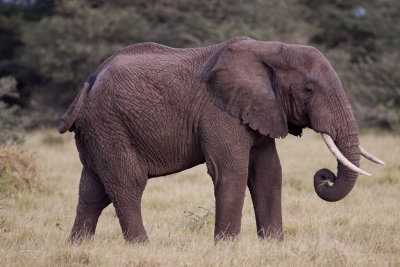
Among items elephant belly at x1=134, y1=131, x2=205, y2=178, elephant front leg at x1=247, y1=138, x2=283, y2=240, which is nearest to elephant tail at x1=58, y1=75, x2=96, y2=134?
elephant belly at x1=134, y1=131, x2=205, y2=178

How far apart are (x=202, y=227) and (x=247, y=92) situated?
187 centimetres

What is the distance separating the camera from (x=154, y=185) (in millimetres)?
10086

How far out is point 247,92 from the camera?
5.68 meters

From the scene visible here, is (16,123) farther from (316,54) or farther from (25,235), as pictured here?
(316,54)

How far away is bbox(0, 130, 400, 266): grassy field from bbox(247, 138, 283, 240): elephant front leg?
0.20m

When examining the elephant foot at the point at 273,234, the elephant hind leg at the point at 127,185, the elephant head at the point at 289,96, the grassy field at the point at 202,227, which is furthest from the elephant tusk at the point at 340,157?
the elephant hind leg at the point at 127,185

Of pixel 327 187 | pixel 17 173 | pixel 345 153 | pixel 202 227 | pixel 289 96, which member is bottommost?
pixel 17 173

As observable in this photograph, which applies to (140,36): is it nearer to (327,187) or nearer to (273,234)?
(273,234)

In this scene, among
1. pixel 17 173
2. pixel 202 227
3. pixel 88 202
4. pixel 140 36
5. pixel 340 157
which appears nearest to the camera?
pixel 340 157

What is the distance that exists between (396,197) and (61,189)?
4.76 meters

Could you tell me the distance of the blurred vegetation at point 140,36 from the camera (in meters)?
22.2

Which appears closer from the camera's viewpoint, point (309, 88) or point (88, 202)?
A: point (309, 88)

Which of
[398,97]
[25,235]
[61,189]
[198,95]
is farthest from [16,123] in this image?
[398,97]

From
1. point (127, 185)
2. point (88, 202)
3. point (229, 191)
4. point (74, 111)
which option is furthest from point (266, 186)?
point (74, 111)
